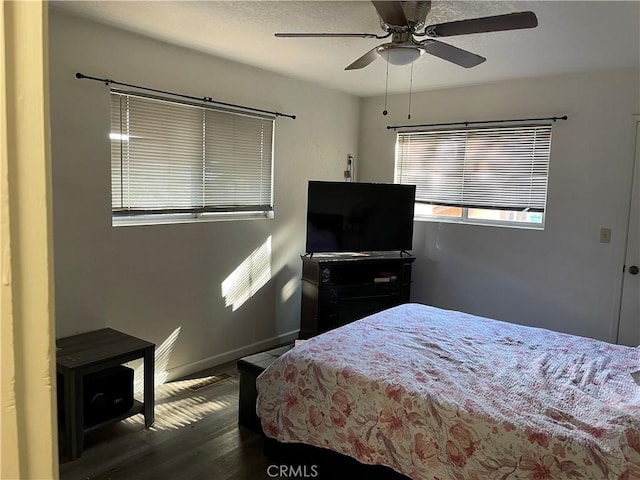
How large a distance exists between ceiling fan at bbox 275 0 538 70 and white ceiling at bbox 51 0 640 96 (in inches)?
8.8

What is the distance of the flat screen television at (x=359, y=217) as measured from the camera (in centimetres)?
411

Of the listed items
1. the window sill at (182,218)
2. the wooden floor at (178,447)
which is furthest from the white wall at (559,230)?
the wooden floor at (178,447)

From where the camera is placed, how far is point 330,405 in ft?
7.30

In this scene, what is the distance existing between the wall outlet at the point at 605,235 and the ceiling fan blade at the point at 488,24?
2.22 meters

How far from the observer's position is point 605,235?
3.68 meters

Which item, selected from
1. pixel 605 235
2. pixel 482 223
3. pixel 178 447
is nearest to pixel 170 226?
pixel 178 447

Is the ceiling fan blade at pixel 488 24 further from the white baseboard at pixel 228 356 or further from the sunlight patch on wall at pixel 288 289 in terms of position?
the white baseboard at pixel 228 356

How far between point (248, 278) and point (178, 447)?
1637mm

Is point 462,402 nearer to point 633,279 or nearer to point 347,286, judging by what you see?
point 347,286

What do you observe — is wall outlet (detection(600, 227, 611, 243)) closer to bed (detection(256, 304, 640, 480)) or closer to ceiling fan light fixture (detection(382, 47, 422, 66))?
bed (detection(256, 304, 640, 480))

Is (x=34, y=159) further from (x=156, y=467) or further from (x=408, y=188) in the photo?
(x=408, y=188)

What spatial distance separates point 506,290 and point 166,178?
9.74 ft

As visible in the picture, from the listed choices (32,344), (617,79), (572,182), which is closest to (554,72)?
(617,79)

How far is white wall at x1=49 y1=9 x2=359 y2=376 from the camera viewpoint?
2.89 m
